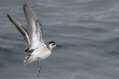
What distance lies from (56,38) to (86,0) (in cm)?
693

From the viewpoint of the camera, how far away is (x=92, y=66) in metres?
23.8

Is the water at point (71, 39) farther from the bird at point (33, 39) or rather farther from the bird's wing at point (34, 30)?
the bird's wing at point (34, 30)

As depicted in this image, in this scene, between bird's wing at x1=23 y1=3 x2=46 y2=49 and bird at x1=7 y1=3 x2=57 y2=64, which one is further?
bird at x1=7 y1=3 x2=57 y2=64

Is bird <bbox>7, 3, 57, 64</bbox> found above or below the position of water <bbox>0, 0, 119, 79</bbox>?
above

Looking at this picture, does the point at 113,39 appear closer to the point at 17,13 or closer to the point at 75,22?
the point at 75,22

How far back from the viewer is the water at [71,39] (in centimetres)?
Answer: 2309

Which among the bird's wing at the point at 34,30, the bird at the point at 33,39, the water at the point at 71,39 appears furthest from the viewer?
the water at the point at 71,39

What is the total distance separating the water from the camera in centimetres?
2309

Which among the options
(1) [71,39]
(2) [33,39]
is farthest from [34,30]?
(1) [71,39]

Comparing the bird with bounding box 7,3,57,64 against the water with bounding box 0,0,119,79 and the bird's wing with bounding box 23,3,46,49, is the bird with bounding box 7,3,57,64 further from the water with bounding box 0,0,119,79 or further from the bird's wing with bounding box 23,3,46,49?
the water with bounding box 0,0,119,79

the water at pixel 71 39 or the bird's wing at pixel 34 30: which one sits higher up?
the bird's wing at pixel 34 30

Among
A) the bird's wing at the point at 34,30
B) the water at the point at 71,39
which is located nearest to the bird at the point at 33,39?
the bird's wing at the point at 34,30

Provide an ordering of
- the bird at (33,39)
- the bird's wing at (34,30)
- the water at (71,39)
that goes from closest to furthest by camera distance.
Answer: the bird's wing at (34,30)
the bird at (33,39)
the water at (71,39)

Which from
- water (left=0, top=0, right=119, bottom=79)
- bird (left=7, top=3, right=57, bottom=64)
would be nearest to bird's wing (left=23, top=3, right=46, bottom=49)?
bird (left=7, top=3, right=57, bottom=64)
